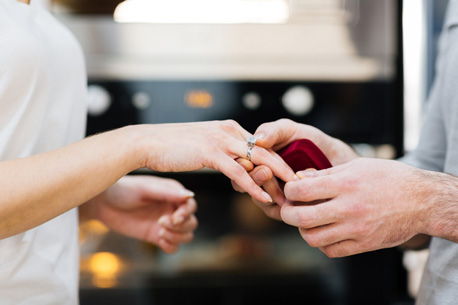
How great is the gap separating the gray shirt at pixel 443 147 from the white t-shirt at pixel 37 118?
710mm

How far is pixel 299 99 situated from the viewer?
4.73 ft

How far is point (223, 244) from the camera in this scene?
1.56 m

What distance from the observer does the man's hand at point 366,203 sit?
0.67m

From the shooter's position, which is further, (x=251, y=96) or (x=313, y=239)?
(x=251, y=96)

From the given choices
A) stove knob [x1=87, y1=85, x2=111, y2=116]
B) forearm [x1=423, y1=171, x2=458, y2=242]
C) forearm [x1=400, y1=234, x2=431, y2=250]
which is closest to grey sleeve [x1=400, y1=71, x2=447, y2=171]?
forearm [x1=400, y1=234, x2=431, y2=250]

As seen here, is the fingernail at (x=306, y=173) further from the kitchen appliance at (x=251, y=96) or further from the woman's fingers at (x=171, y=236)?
the kitchen appliance at (x=251, y=96)

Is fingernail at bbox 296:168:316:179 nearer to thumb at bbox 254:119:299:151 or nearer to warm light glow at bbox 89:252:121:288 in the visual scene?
thumb at bbox 254:119:299:151

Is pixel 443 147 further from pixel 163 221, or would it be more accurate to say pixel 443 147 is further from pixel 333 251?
pixel 163 221

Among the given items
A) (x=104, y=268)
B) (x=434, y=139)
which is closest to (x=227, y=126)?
(x=434, y=139)

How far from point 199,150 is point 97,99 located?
0.86 metres

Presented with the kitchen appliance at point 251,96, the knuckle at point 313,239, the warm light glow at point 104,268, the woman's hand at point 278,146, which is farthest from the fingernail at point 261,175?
the warm light glow at point 104,268

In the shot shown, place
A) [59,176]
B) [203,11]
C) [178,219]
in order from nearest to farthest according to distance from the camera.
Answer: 1. [59,176]
2. [178,219]
3. [203,11]

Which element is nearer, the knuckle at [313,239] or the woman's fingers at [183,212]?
the knuckle at [313,239]

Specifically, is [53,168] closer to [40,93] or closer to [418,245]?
[40,93]
